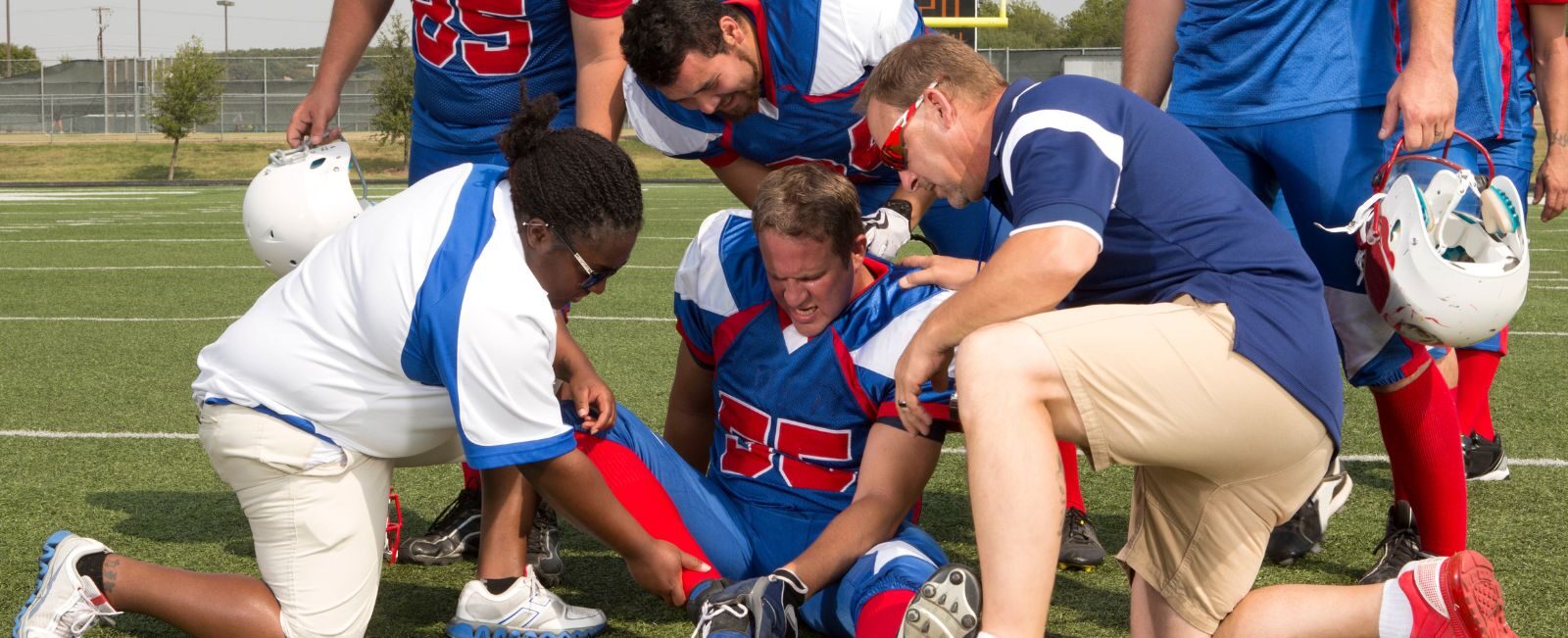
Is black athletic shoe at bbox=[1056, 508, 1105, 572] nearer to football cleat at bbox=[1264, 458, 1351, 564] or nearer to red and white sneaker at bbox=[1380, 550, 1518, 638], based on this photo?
football cleat at bbox=[1264, 458, 1351, 564]

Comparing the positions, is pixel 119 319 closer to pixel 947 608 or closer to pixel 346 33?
pixel 346 33

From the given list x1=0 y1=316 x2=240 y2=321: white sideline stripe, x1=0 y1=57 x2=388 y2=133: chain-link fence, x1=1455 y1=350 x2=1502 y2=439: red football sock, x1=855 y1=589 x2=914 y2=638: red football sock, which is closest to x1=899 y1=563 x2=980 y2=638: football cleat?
x1=855 y1=589 x2=914 y2=638: red football sock

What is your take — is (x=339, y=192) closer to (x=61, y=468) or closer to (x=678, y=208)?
(x=61, y=468)

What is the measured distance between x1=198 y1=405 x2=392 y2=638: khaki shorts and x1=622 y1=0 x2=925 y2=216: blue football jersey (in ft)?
4.17

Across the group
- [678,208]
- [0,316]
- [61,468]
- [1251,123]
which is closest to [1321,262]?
[1251,123]

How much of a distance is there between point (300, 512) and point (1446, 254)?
2.21 metres

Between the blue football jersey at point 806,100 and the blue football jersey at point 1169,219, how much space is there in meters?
1.09

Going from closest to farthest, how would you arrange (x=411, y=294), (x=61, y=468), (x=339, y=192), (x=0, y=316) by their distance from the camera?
(x=411, y=294)
(x=339, y=192)
(x=61, y=468)
(x=0, y=316)

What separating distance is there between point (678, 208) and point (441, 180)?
13.1m

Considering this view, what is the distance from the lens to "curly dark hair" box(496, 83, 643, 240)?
2518 mm

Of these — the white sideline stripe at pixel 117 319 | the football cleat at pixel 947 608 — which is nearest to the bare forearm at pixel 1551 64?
the football cleat at pixel 947 608


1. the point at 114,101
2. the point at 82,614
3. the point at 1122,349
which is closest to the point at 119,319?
the point at 82,614

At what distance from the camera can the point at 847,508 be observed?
2855 mm

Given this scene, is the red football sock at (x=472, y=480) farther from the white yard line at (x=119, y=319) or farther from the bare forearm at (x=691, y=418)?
the white yard line at (x=119, y=319)
